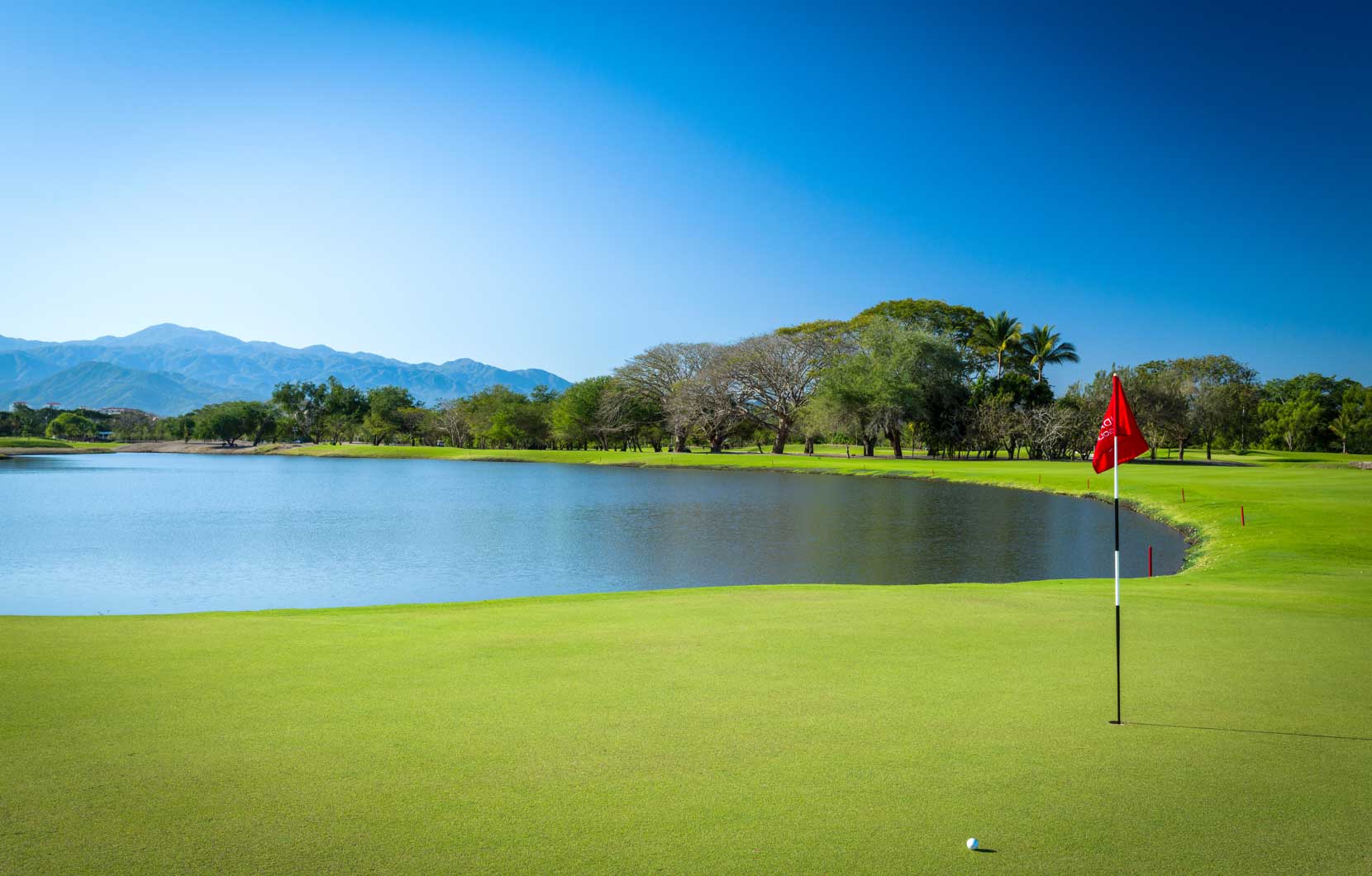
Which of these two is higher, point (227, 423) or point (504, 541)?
point (227, 423)

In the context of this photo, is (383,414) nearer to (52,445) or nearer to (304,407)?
(304,407)

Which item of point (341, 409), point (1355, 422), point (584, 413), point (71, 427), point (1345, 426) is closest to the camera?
point (1355, 422)

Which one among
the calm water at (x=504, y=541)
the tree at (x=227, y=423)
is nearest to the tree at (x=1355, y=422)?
the calm water at (x=504, y=541)

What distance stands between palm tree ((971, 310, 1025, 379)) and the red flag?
84084mm

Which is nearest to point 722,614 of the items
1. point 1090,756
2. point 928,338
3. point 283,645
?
point 283,645

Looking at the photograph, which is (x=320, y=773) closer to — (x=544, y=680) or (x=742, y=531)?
(x=544, y=680)

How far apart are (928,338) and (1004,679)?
2842 inches

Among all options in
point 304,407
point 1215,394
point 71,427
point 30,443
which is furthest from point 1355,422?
point 71,427

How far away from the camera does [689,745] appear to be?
5.61 metres

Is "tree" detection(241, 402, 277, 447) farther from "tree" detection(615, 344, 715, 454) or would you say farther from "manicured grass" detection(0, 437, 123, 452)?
"tree" detection(615, 344, 715, 454)

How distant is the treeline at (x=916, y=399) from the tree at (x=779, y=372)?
136 millimetres

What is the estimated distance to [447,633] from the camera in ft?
32.7

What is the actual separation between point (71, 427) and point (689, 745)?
185860 mm

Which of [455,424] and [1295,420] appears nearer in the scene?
[1295,420]
